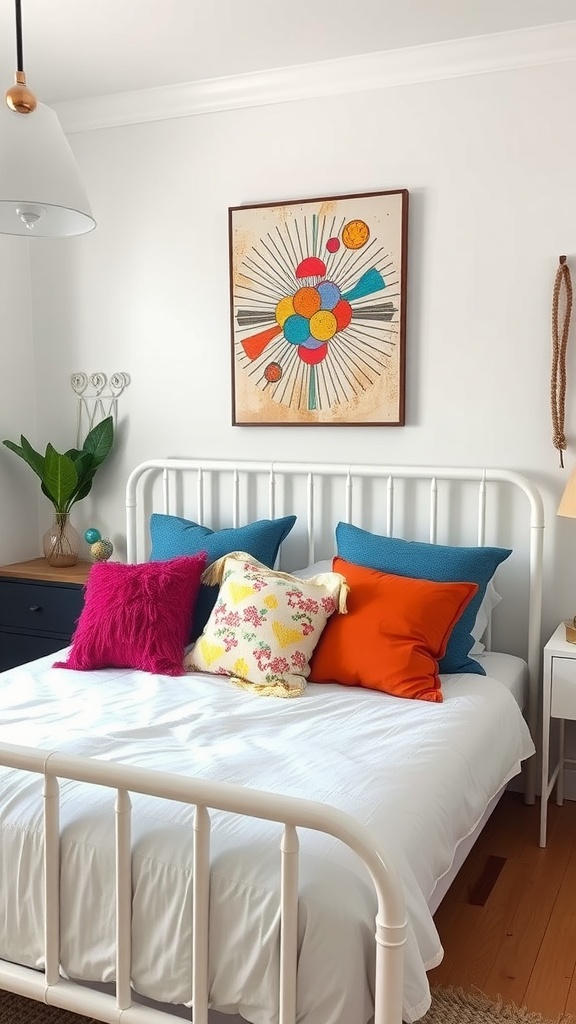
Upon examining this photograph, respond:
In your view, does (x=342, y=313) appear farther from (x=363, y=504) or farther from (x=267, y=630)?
(x=267, y=630)

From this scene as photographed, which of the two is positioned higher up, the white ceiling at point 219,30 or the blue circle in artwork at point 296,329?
the white ceiling at point 219,30

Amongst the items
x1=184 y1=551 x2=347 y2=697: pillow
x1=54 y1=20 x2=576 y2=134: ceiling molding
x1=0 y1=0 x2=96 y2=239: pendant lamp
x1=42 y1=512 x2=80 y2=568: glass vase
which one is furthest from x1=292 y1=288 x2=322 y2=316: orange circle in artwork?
x1=0 y1=0 x2=96 y2=239: pendant lamp

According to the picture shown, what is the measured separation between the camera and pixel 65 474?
352 cm

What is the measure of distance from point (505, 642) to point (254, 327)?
1.42m

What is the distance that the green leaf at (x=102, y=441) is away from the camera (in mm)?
3588

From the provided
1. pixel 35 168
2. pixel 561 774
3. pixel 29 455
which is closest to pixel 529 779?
pixel 561 774

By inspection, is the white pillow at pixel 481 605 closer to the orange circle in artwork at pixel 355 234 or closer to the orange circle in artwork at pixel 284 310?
the orange circle in artwork at pixel 284 310

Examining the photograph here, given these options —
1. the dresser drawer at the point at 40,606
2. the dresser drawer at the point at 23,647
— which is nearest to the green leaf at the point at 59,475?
the dresser drawer at the point at 40,606

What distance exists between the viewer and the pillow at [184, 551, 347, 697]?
2.53 m

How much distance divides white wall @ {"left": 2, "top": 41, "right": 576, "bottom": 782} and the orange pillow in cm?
60

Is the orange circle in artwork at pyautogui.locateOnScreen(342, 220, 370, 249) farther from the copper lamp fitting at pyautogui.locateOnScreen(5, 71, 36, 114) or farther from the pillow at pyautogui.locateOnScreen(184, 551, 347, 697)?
the copper lamp fitting at pyautogui.locateOnScreen(5, 71, 36, 114)

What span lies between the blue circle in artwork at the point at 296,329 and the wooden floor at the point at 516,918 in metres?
1.73

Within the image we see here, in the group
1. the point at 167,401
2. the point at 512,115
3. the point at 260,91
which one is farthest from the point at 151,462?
the point at 512,115

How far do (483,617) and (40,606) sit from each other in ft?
5.42
